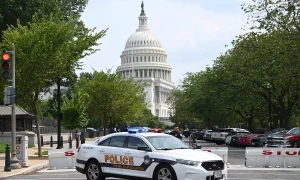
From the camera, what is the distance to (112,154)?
16203mm

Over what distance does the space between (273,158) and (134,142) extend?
9.03 m

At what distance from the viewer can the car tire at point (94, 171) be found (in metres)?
16.5

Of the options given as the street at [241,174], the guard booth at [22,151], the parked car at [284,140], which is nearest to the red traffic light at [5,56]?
the guard booth at [22,151]

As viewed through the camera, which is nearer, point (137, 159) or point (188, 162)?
point (188, 162)

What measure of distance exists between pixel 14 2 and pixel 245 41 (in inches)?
723

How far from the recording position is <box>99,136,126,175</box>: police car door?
16062mm

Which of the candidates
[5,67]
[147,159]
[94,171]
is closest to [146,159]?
[147,159]

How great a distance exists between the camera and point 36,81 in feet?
96.7

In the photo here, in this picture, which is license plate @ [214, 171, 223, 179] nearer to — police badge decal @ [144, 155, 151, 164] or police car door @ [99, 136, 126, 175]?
police badge decal @ [144, 155, 151, 164]

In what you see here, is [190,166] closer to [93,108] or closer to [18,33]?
[18,33]

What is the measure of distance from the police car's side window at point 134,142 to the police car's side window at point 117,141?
271 millimetres

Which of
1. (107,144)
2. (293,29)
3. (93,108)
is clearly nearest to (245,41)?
(293,29)

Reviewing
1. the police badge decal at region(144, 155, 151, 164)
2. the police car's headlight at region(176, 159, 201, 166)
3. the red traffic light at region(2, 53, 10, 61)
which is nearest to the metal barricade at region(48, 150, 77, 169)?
the red traffic light at region(2, 53, 10, 61)

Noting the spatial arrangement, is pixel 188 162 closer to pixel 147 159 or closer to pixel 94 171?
pixel 147 159
